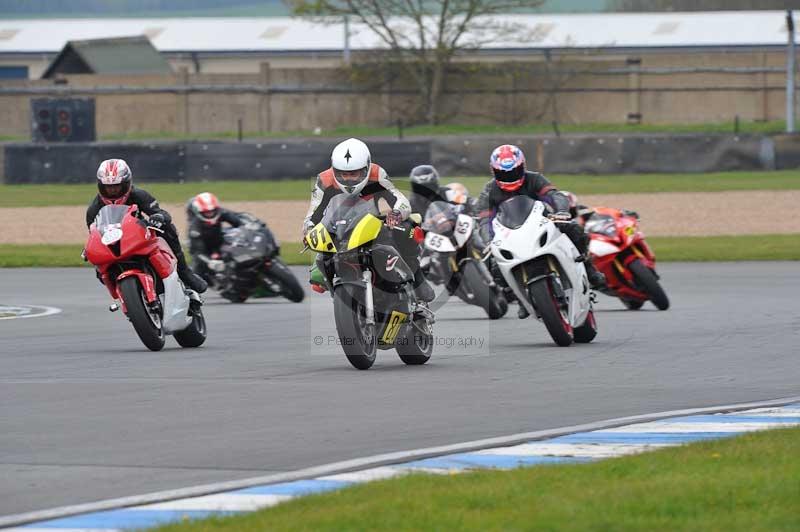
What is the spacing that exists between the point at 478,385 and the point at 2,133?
49331mm

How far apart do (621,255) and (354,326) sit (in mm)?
5922

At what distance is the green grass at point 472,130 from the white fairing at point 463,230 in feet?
107

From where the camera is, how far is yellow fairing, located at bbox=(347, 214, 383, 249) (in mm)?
11156

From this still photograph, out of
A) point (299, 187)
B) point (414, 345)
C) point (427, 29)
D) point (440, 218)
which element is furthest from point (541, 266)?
point (427, 29)

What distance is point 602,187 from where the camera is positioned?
3700 cm

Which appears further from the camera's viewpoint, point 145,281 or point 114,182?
point 114,182

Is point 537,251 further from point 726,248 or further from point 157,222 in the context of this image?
point 726,248

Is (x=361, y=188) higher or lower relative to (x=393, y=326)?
higher

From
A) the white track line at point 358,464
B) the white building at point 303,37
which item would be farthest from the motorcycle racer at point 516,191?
the white building at point 303,37

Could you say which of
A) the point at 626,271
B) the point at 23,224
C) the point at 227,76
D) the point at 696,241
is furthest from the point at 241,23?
the point at 626,271

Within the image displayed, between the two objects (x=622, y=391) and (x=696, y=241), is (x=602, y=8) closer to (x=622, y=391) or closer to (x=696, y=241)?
(x=696, y=241)

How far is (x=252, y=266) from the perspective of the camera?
18.9 metres

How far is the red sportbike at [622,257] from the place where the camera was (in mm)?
16594

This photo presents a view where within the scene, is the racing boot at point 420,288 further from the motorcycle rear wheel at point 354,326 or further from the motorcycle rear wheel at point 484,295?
the motorcycle rear wheel at point 484,295
